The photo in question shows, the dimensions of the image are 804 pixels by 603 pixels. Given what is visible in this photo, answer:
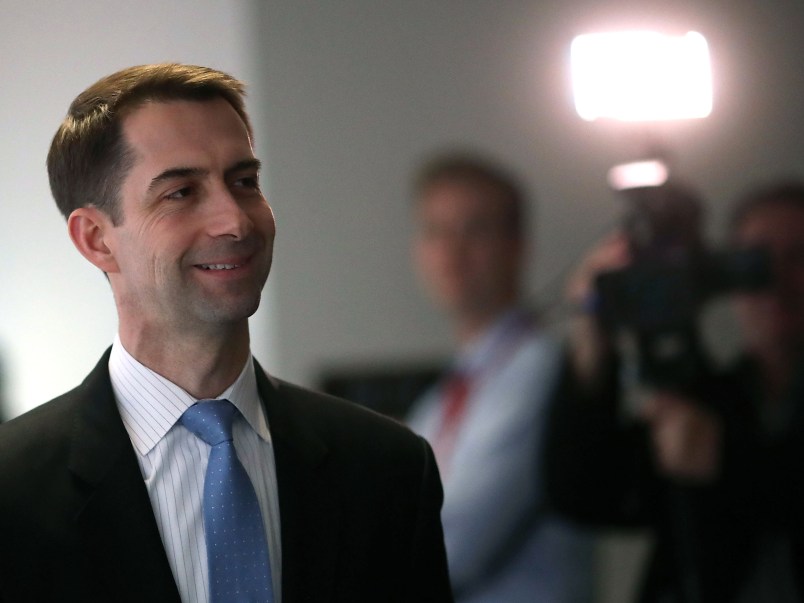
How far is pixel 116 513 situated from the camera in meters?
0.70

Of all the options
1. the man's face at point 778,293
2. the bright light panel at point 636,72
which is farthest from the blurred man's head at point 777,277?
the bright light panel at point 636,72

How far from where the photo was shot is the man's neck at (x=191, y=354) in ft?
2.38

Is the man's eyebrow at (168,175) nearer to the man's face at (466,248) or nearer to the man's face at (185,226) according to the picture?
the man's face at (185,226)

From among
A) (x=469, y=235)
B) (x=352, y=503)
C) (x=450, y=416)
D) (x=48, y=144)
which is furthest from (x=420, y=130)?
(x=352, y=503)

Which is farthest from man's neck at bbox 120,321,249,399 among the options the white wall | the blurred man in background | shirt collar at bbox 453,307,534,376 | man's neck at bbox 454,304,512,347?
man's neck at bbox 454,304,512,347

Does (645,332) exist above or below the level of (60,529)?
below

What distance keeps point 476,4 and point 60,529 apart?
211cm

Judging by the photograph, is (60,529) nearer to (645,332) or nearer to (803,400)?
(645,332)

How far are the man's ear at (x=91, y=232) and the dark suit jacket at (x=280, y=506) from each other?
0.08 m

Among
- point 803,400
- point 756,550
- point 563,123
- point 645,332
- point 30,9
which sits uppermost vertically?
point 30,9

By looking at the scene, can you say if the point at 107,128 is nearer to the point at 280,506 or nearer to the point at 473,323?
the point at 280,506

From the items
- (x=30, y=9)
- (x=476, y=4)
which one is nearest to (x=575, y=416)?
(x=476, y=4)

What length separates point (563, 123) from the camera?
8.54ft

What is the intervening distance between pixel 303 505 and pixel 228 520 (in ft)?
0.18
